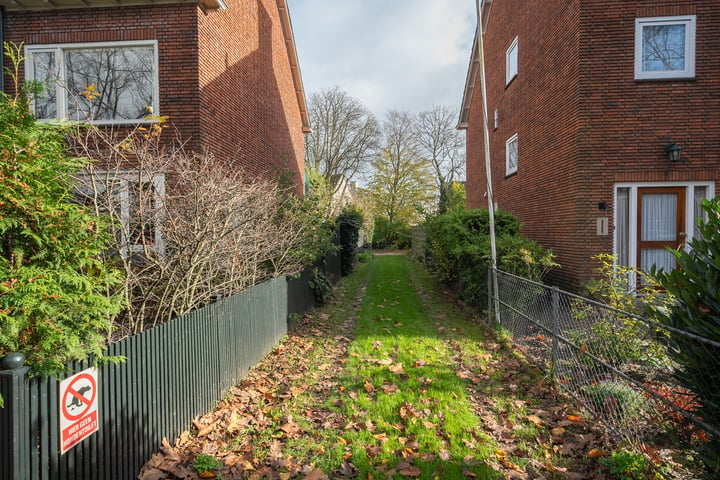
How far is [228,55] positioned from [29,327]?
8.67 metres

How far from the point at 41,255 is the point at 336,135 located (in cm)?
3492

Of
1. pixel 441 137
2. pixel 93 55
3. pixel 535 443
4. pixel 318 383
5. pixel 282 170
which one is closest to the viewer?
pixel 535 443

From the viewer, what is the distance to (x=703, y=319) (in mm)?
2621

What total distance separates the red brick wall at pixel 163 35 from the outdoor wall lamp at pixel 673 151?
1004 cm

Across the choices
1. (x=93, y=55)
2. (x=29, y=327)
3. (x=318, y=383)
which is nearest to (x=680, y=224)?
(x=318, y=383)

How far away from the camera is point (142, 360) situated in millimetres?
3287

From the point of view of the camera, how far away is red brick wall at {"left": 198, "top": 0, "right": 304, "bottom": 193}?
850cm

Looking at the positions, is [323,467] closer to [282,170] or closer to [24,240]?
[24,240]

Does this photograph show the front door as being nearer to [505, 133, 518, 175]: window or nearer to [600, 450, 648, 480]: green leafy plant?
[505, 133, 518, 175]: window

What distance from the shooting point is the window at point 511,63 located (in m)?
12.8

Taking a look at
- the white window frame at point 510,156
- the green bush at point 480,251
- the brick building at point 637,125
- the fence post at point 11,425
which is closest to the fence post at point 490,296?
the green bush at point 480,251

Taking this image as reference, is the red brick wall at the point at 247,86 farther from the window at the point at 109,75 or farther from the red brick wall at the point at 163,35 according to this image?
the window at the point at 109,75

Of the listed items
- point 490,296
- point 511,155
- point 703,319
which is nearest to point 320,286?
point 490,296

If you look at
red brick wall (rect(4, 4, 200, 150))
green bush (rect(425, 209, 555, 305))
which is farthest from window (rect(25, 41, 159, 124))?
green bush (rect(425, 209, 555, 305))
